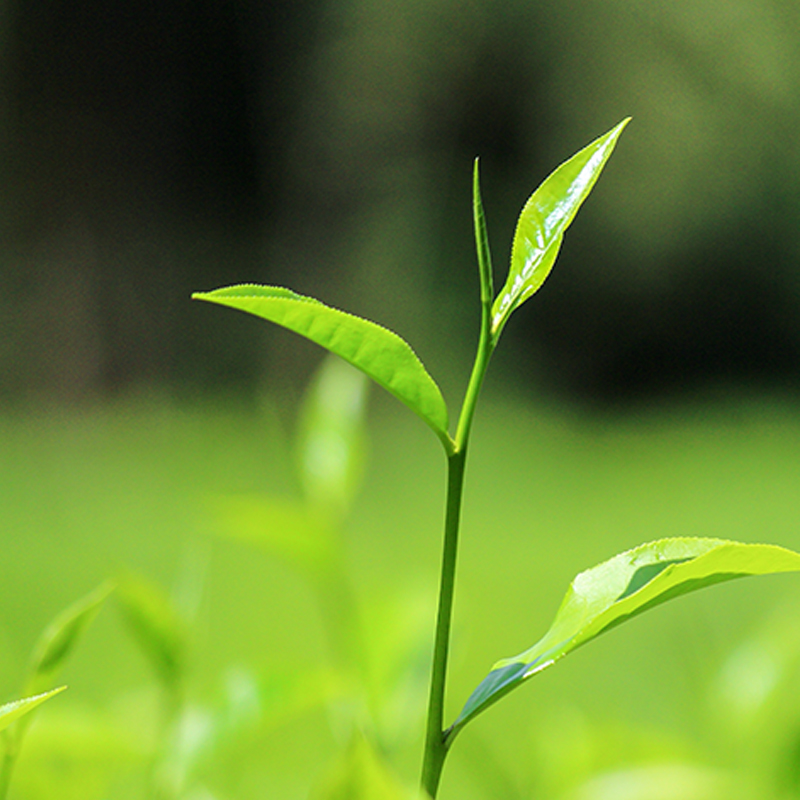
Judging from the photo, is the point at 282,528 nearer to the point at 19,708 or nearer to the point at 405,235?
the point at 19,708

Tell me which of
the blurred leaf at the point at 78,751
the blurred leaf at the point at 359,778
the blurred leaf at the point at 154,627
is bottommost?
the blurred leaf at the point at 78,751

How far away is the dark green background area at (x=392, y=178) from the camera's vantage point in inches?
69.9

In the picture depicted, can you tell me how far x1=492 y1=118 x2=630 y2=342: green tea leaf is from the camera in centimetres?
8

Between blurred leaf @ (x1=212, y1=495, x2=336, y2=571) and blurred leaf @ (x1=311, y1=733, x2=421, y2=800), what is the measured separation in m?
0.06

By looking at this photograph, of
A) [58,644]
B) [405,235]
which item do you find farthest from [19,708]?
[405,235]

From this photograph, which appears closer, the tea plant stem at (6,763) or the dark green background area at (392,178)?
the tea plant stem at (6,763)

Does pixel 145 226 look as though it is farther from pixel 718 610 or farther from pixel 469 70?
pixel 718 610

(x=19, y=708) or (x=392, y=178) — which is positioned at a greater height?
(x=392, y=178)

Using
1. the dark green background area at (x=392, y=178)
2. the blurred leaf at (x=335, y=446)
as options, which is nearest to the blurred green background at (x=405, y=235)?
the dark green background area at (x=392, y=178)

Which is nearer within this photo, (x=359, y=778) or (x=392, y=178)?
(x=359, y=778)

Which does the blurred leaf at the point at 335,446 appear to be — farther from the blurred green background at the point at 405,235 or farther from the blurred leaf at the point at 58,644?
the blurred green background at the point at 405,235

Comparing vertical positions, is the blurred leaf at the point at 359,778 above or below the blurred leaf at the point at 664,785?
above

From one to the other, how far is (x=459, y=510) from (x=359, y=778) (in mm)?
25

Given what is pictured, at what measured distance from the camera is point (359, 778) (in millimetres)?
60
